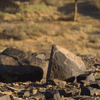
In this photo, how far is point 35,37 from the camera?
484 inches

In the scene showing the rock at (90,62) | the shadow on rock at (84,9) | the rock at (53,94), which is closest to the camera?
the rock at (53,94)

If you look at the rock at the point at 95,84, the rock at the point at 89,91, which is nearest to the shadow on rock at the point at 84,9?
the rock at the point at 95,84

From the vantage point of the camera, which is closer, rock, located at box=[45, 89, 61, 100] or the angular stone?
rock, located at box=[45, 89, 61, 100]

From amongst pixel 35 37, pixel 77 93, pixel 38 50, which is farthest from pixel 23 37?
pixel 77 93

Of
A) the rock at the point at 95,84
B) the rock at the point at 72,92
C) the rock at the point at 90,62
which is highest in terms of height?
the rock at the point at 90,62

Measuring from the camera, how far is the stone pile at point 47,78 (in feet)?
14.3

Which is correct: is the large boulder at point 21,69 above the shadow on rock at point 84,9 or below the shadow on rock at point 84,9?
below

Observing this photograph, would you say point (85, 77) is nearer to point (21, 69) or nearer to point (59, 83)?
point (59, 83)

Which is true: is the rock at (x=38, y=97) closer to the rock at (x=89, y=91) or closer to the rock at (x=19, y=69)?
the rock at (x=89, y=91)

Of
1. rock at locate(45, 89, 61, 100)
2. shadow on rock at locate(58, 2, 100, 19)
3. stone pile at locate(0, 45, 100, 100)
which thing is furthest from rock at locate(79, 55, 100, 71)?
shadow on rock at locate(58, 2, 100, 19)

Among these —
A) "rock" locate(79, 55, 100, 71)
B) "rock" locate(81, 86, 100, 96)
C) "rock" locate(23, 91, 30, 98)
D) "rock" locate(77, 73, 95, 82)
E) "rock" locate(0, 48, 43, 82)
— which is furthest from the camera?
"rock" locate(79, 55, 100, 71)

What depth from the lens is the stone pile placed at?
14.3ft

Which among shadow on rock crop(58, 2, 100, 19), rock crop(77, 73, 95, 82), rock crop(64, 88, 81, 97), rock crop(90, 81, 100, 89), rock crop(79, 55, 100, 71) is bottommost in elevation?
rock crop(64, 88, 81, 97)

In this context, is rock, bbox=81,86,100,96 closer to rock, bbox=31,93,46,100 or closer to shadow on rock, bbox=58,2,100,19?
rock, bbox=31,93,46,100
